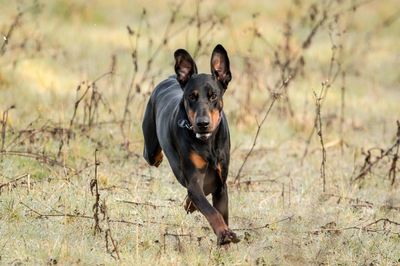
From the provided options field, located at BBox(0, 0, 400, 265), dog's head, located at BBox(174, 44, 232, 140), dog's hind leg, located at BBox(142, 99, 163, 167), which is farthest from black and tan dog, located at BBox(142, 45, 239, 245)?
dog's hind leg, located at BBox(142, 99, 163, 167)

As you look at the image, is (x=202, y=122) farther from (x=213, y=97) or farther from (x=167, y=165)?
(x=167, y=165)

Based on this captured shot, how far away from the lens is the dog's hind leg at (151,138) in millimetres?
8047

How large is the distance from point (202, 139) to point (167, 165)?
267cm

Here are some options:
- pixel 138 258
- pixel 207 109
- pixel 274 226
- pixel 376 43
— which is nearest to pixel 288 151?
pixel 274 226

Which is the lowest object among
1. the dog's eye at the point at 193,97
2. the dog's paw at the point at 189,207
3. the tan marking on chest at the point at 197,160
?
the dog's paw at the point at 189,207

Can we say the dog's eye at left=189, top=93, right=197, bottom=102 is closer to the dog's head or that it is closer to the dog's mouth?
the dog's head

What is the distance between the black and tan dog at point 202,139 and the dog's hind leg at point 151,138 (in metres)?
0.79

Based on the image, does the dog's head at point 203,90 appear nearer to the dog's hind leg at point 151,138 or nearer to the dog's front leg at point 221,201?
the dog's front leg at point 221,201

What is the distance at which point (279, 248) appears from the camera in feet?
21.3

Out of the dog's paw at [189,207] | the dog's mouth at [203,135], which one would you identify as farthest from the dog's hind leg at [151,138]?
the dog's mouth at [203,135]

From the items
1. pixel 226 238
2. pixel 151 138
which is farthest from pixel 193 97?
pixel 151 138

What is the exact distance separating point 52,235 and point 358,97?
26.9 feet

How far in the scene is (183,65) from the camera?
22.8 feet

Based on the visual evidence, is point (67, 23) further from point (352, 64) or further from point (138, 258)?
point (138, 258)
